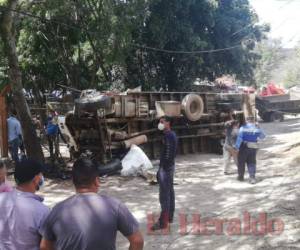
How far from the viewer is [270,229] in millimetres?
5984

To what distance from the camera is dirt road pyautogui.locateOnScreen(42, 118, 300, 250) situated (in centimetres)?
595

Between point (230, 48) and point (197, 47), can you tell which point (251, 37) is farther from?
point (197, 47)

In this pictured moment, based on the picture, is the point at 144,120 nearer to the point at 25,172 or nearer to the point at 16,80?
the point at 16,80

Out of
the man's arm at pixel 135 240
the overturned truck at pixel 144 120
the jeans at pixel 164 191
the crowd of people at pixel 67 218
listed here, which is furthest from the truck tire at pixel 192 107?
the man's arm at pixel 135 240

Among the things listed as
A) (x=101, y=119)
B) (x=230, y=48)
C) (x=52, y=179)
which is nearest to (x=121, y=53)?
(x=101, y=119)

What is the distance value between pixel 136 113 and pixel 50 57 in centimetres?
774

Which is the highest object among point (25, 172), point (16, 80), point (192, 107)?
point (16, 80)

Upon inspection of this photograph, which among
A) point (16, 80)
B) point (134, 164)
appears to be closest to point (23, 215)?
point (134, 164)

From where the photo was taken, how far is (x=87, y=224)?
102 inches

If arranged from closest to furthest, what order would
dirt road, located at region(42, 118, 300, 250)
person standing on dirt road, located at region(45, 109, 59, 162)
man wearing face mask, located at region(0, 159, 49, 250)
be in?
man wearing face mask, located at region(0, 159, 49, 250) → dirt road, located at region(42, 118, 300, 250) → person standing on dirt road, located at region(45, 109, 59, 162)

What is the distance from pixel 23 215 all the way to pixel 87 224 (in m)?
0.58

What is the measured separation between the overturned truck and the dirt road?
1.30 m

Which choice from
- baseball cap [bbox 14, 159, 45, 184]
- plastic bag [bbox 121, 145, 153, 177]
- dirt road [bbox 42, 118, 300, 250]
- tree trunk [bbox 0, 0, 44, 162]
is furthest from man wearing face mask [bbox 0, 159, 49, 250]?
tree trunk [bbox 0, 0, 44, 162]

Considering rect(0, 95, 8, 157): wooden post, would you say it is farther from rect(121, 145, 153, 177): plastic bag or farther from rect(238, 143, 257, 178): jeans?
rect(238, 143, 257, 178): jeans
